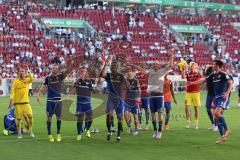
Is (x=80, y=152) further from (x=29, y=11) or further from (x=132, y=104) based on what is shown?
(x=29, y=11)

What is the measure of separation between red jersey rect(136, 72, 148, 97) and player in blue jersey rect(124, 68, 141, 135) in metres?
0.21

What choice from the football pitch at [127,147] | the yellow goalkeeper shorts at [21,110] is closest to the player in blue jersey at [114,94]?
the football pitch at [127,147]

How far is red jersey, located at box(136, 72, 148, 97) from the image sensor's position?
57.7ft

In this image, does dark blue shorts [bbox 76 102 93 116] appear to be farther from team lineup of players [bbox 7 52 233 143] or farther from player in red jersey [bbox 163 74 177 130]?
player in red jersey [bbox 163 74 177 130]

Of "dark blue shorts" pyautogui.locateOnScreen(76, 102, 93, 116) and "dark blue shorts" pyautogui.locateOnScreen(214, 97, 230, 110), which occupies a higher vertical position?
"dark blue shorts" pyautogui.locateOnScreen(214, 97, 230, 110)

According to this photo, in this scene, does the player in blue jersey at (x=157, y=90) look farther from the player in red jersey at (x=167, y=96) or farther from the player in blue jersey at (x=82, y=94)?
the player in blue jersey at (x=82, y=94)

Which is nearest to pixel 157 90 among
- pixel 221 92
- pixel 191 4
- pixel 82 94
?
pixel 82 94

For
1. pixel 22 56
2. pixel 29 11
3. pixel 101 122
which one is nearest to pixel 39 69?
pixel 22 56

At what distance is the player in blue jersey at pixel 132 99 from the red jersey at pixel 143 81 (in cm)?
21

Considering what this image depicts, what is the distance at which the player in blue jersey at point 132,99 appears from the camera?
16.9 m

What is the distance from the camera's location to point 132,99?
17.3 meters

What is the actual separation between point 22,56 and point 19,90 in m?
29.8

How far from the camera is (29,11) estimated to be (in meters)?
51.2

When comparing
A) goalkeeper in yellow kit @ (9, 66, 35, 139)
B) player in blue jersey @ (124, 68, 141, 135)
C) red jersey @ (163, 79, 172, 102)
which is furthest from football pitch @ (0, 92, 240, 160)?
red jersey @ (163, 79, 172, 102)
